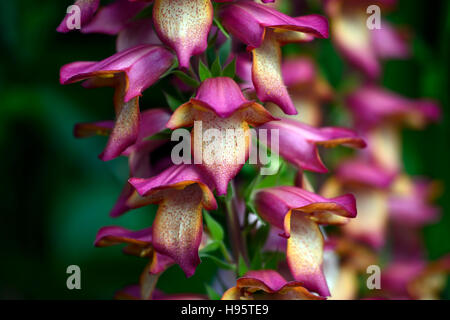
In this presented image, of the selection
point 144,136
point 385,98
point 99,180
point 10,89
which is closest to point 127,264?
point 99,180

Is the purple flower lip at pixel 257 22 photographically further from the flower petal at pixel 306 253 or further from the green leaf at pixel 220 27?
the flower petal at pixel 306 253

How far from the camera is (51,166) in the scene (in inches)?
56.2

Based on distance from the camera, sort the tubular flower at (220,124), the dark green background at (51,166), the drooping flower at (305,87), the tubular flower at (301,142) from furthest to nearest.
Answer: the dark green background at (51,166), the drooping flower at (305,87), the tubular flower at (301,142), the tubular flower at (220,124)

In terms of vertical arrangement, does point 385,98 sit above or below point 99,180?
above

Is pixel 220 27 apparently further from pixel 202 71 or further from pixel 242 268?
pixel 242 268

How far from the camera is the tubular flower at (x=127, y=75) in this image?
64 cm

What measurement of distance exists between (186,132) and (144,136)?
0.17 feet

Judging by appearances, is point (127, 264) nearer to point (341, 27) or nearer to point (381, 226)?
point (381, 226)

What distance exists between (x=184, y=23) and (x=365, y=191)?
2.37 feet

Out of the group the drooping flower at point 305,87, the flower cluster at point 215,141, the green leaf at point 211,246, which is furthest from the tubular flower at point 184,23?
the drooping flower at point 305,87

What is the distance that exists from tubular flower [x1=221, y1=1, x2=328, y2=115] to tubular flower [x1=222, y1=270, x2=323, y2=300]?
153 millimetres

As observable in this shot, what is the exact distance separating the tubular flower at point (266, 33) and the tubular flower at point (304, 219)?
0.29 ft

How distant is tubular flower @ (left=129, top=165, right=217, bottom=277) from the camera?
1.99 ft

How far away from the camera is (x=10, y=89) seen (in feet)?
4.70
